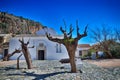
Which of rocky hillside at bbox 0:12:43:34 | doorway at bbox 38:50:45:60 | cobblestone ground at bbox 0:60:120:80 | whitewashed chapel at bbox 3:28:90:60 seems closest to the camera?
cobblestone ground at bbox 0:60:120:80

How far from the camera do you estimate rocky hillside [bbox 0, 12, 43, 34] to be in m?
64.0

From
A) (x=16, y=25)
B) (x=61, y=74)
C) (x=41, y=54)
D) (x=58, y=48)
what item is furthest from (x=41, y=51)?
(x=16, y=25)

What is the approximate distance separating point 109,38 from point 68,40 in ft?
75.2

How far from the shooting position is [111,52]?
30938 mm

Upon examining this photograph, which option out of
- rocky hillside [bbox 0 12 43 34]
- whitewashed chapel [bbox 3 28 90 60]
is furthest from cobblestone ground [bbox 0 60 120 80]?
rocky hillside [bbox 0 12 43 34]

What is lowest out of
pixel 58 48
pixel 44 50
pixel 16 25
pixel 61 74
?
pixel 61 74

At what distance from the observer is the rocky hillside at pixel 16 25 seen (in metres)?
64.0

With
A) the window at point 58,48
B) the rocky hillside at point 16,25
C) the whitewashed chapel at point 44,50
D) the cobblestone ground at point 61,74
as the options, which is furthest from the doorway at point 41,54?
the rocky hillside at point 16,25

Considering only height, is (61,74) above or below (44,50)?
below

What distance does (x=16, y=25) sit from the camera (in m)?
70.1

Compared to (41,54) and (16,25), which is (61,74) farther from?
(16,25)

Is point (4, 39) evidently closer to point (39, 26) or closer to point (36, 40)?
point (36, 40)

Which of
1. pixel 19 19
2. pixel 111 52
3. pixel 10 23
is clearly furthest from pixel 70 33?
pixel 19 19

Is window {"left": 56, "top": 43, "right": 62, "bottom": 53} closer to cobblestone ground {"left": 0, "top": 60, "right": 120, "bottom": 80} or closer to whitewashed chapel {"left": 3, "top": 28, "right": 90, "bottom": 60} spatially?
whitewashed chapel {"left": 3, "top": 28, "right": 90, "bottom": 60}
